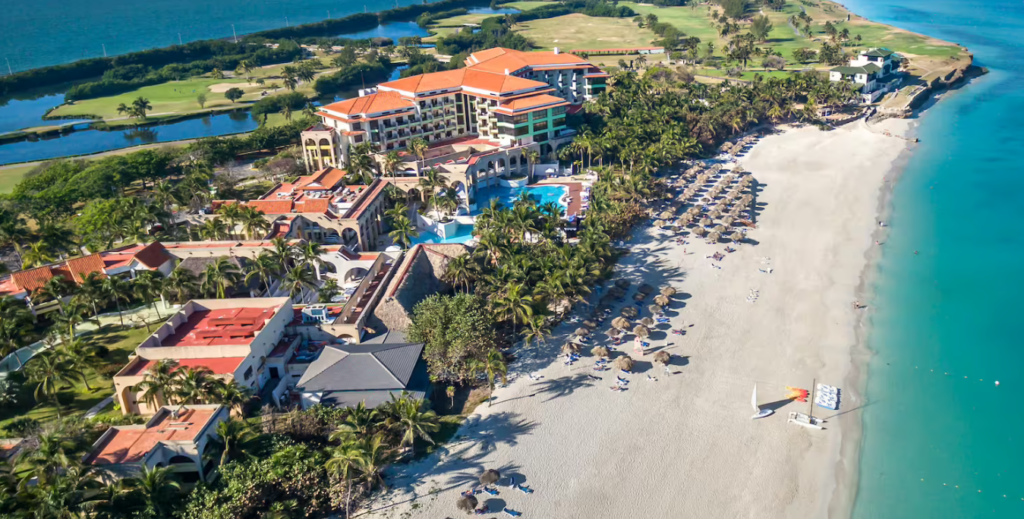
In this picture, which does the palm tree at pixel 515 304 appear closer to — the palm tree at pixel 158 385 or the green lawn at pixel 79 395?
the palm tree at pixel 158 385

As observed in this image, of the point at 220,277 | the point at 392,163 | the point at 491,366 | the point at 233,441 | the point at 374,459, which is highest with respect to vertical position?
the point at 392,163

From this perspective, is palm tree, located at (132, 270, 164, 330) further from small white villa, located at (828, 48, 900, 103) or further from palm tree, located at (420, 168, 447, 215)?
small white villa, located at (828, 48, 900, 103)

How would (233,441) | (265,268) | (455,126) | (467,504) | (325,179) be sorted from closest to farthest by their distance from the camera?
(467,504) < (233,441) < (265,268) < (325,179) < (455,126)

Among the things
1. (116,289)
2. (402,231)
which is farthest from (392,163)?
(116,289)

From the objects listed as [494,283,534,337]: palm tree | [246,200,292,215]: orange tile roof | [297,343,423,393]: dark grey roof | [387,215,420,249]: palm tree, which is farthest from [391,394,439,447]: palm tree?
[246,200,292,215]: orange tile roof

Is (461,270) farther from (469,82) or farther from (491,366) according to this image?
(469,82)

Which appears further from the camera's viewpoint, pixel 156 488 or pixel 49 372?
pixel 49 372

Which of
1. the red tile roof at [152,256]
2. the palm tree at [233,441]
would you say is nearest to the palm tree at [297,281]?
the red tile roof at [152,256]
